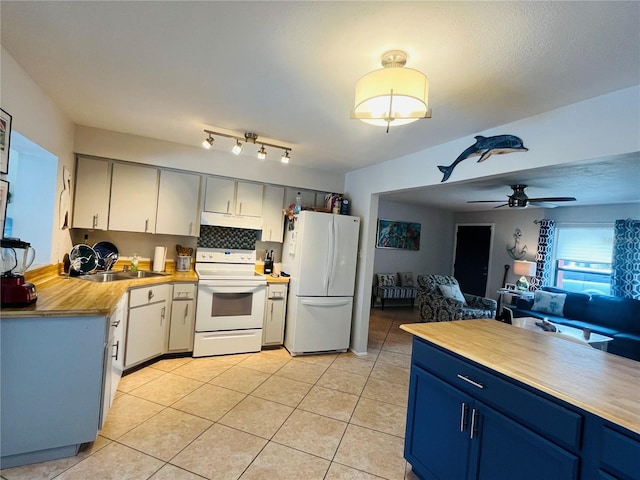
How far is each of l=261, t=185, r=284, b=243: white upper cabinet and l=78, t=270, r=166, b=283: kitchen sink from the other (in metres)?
1.27

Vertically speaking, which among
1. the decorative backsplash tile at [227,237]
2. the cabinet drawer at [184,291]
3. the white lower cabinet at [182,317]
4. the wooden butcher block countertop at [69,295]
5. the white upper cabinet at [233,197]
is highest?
the white upper cabinet at [233,197]

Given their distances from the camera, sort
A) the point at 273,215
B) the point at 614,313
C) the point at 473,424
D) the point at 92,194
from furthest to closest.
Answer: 1. the point at 614,313
2. the point at 273,215
3. the point at 92,194
4. the point at 473,424

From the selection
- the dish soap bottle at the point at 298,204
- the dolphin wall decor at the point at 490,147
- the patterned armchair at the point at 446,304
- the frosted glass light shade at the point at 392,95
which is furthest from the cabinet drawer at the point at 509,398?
the patterned armchair at the point at 446,304

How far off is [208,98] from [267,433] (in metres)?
2.37

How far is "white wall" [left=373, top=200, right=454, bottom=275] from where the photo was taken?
6.68 meters

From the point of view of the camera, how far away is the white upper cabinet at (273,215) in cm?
382

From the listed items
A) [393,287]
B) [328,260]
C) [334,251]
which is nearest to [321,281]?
[328,260]

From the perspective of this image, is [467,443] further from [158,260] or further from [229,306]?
[158,260]

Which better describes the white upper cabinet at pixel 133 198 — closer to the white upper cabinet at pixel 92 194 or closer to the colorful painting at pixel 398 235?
the white upper cabinet at pixel 92 194

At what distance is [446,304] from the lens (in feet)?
16.1

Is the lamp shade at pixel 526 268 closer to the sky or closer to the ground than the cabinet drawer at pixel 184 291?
closer to the sky

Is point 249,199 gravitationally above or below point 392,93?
below

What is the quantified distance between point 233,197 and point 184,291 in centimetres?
120

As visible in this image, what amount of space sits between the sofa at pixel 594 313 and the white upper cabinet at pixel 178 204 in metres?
5.17
